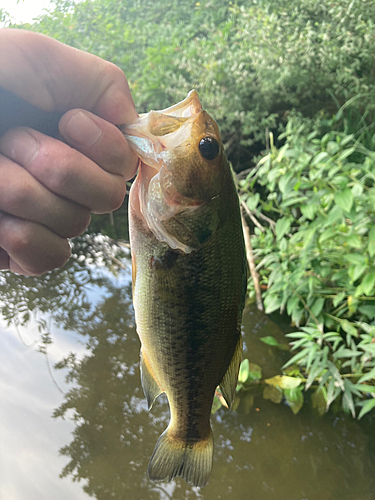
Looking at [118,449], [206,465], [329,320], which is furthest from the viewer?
[329,320]

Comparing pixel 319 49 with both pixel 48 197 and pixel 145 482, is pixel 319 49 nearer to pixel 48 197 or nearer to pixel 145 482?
pixel 48 197

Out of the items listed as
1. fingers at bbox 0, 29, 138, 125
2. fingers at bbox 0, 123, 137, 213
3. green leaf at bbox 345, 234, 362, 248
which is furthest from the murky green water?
fingers at bbox 0, 29, 138, 125

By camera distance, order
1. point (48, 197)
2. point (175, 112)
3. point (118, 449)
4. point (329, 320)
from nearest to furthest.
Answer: point (48, 197) < point (175, 112) < point (118, 449) < point (329, 320)

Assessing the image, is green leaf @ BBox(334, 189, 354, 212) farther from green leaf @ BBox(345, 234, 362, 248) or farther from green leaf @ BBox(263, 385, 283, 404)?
green leaf @ BBox(263, 385, 283, 404)

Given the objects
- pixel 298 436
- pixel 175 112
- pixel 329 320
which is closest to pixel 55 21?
pixel 175 112

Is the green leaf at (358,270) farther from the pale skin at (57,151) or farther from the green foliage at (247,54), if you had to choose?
the green foliage at (247,54)

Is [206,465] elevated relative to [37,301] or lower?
elevated

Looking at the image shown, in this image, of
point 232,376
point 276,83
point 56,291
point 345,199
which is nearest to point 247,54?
point 276,83

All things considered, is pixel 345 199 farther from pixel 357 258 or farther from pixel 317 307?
pixel 317 307
